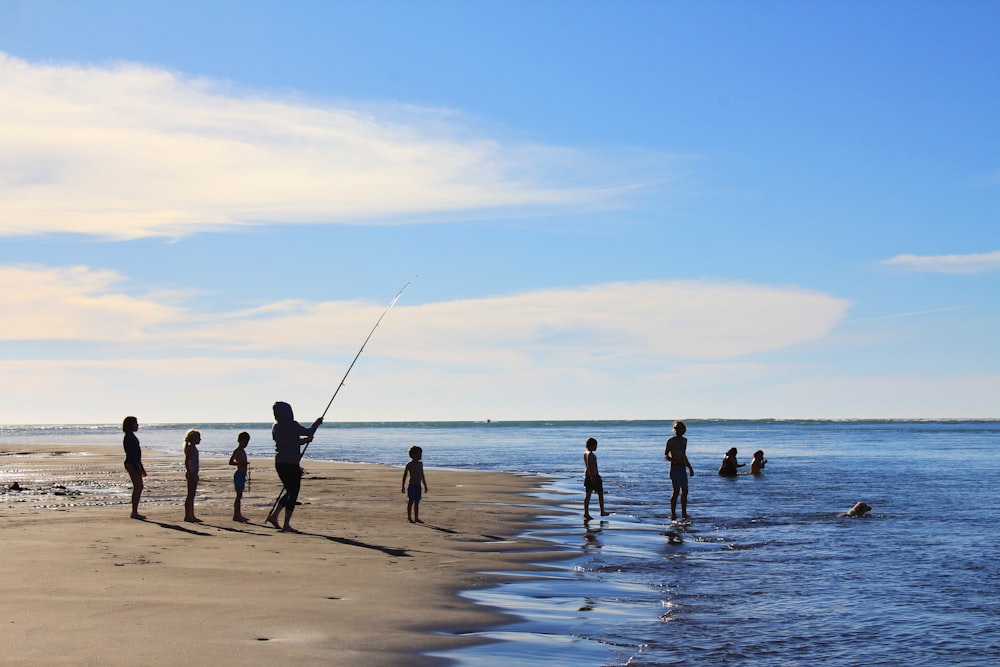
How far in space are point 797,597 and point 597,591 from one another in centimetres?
224

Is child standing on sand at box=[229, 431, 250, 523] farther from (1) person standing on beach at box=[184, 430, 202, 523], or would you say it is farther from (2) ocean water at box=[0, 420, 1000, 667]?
(2) ocean water at box=[0, 420, 1000, 667]

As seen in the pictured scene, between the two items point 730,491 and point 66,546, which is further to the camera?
point 730,491

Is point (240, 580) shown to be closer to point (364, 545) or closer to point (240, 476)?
point (364, 545)

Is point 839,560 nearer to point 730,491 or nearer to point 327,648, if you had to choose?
point 327,648

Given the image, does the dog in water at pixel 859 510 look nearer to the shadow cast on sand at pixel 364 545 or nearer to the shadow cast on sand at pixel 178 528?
Result: the shadow cast on sand at pixel 364 545

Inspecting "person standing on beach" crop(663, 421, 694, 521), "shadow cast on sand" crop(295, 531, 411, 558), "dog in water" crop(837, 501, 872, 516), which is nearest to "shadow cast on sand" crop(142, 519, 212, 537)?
"shadow cast on sand" crop(295, 531, 411, 558)

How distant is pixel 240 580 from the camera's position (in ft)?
29.6

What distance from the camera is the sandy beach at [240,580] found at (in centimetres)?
646

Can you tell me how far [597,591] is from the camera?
998cm

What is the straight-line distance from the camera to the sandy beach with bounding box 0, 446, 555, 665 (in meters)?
6.46

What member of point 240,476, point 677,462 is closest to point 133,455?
point 240,476

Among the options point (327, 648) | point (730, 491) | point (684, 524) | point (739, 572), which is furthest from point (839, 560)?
point (730, 491)

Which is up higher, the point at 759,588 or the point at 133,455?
the point at 133,455

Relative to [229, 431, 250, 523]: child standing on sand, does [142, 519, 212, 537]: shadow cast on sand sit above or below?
below
